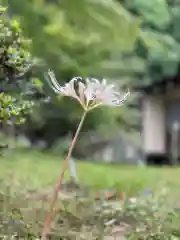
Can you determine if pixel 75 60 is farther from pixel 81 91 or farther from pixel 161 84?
pixel 161 84

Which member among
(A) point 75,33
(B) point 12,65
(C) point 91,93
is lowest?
(C) point 91,93

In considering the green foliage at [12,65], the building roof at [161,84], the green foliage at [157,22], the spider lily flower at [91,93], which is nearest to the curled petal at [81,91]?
the spider lily flower at [91,93]

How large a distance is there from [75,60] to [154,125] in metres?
8.42

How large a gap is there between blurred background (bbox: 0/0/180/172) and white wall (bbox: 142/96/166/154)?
3.93 ft

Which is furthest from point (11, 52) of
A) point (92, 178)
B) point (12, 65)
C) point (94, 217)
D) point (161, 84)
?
point (161, 84)

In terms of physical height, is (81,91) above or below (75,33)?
below

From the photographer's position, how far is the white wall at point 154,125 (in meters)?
15.0

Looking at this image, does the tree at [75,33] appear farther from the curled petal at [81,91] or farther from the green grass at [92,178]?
the curled petal at [81,91]

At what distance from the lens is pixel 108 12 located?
5785mm

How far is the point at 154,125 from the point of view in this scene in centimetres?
1527

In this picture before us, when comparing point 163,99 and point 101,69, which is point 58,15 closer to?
point 101,69

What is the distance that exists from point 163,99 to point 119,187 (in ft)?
36.9

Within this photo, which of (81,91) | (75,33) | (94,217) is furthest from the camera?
(75,33)

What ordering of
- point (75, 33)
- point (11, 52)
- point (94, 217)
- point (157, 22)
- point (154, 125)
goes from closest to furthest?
point (11, 52) < point (94, 217) < point (157, 22) < point (75, 33) < point (154, 125)
